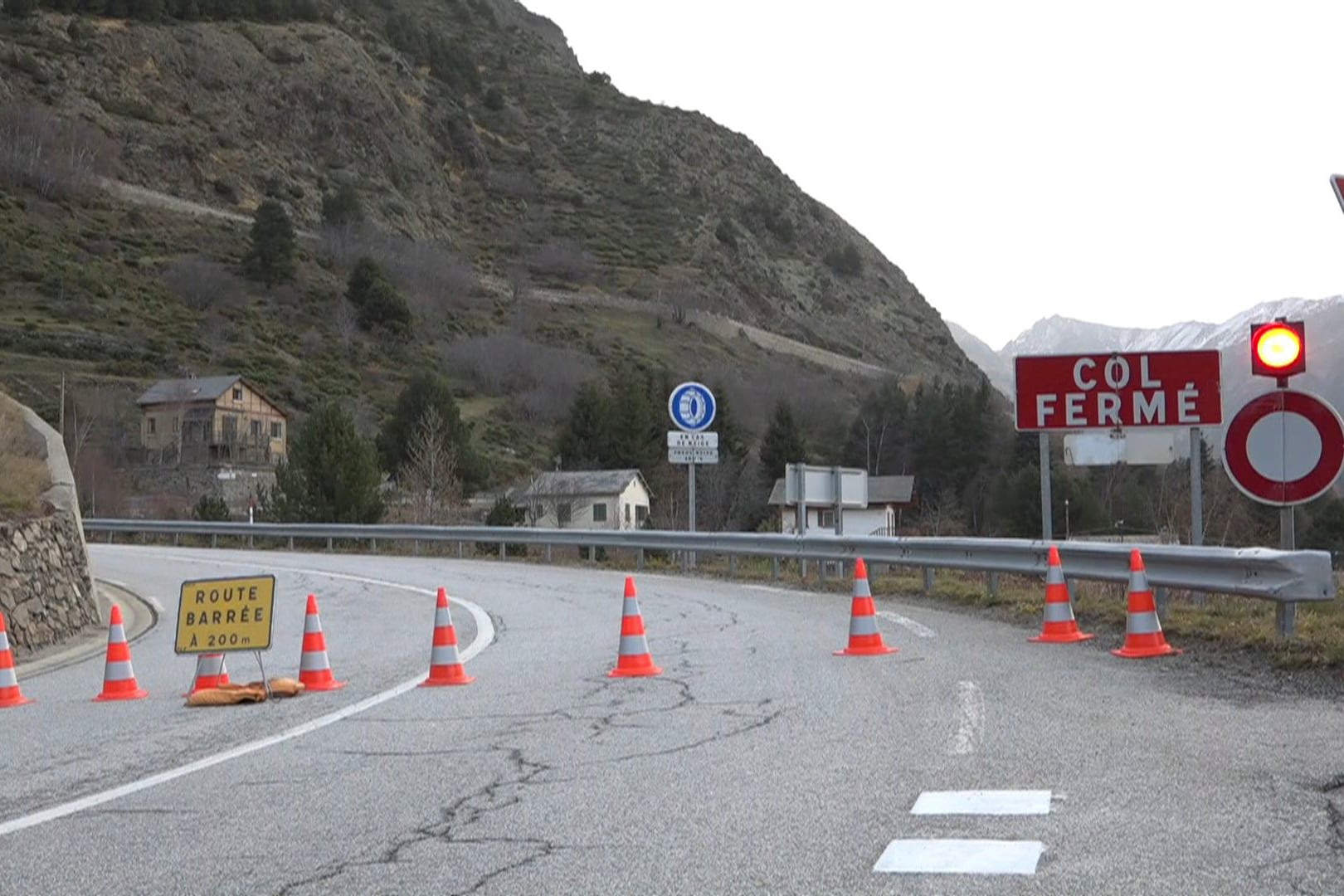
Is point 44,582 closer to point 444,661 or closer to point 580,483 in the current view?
point 444,661

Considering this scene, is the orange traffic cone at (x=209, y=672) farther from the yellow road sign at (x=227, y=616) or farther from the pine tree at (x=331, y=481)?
the pine tree at (x=331, y=481)

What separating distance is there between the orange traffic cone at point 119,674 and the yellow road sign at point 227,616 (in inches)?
21.5

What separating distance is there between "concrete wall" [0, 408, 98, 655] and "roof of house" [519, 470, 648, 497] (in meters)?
43.0

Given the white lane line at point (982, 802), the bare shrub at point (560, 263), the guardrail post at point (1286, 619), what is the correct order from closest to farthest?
the white lane line at point (982, 802) → the guardrail post at point (1286, 619) → the bare shrub at point (560, 263)

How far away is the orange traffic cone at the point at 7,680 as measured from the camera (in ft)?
38.8

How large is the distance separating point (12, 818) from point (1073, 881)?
4.59 metres

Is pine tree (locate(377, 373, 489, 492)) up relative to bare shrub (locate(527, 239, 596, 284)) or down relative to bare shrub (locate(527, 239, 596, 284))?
down

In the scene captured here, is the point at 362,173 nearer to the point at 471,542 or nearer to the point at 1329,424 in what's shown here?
the point at 471,542

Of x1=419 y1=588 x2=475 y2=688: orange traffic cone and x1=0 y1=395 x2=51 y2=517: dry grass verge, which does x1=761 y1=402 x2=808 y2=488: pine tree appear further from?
x1=419 y1=588 x2=475 y2=688: orange traffic cone

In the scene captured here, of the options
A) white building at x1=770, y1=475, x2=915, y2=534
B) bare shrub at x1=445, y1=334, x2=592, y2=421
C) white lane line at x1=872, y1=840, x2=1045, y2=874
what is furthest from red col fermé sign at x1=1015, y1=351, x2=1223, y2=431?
bare shrub at x1=445, y1=334, x2=592, y2=421

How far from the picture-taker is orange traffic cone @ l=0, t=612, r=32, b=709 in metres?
11.8

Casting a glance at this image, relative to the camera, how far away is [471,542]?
3672 centimetres

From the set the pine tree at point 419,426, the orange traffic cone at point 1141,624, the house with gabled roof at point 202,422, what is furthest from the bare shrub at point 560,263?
the orange traffic cone at point 1141,624

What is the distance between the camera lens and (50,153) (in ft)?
374
